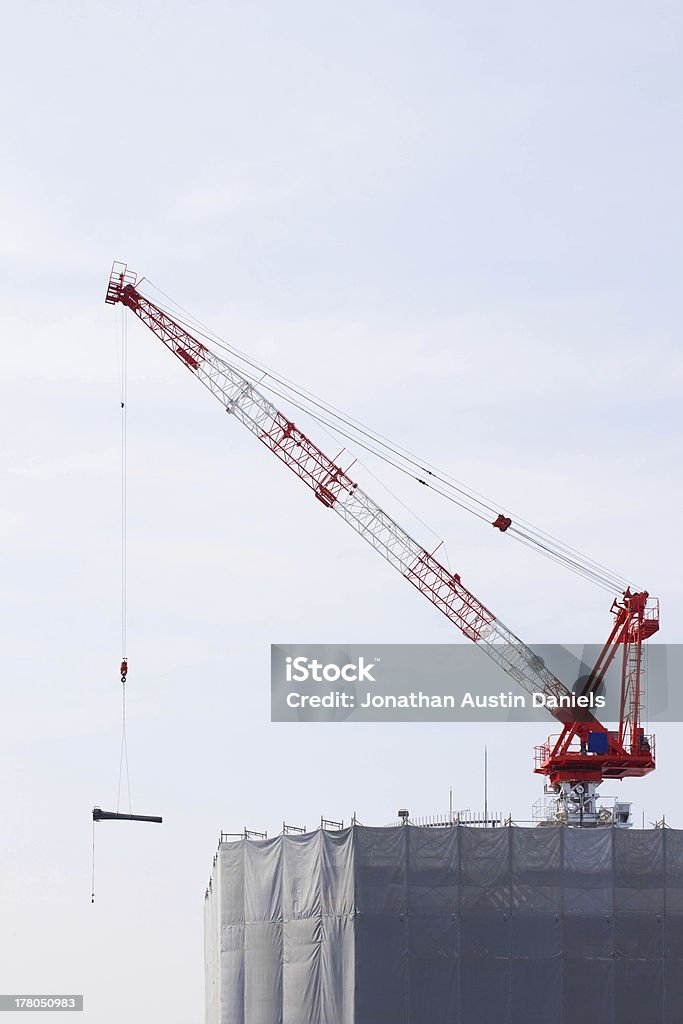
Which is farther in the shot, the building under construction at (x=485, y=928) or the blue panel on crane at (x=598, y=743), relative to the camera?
the blue panel on crane at (x=598, y=743)

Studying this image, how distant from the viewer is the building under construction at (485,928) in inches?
4532

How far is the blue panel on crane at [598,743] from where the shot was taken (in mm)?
147375

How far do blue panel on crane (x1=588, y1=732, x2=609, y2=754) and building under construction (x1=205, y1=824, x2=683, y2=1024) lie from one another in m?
27.7

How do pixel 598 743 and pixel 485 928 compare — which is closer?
pixel 485 928

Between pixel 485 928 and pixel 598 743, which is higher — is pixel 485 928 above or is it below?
below

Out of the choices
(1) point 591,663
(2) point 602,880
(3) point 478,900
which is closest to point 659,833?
(2) point 602,880

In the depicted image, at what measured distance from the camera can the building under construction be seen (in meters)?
115

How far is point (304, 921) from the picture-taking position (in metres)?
122

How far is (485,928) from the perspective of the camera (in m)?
117

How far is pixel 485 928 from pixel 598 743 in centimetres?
3387

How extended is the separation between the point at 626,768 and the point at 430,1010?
39.3 meters

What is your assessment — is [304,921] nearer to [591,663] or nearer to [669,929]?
[669,929]

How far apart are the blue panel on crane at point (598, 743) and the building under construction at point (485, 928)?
90.8 feet

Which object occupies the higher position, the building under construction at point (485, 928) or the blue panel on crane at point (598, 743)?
the blue panel on crane at point (598, 743)
